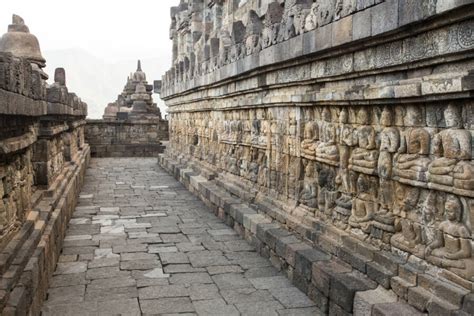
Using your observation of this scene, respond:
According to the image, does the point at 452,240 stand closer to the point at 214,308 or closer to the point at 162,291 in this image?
the point at 214,308

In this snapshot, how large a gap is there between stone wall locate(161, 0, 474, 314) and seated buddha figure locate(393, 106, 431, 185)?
0.01 m

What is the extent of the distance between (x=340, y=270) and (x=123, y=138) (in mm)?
17984

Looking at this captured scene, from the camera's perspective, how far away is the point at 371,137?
15.1ft

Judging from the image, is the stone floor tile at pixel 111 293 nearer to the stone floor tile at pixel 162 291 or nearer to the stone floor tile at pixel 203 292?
the stone floor tile at pixel 162 291

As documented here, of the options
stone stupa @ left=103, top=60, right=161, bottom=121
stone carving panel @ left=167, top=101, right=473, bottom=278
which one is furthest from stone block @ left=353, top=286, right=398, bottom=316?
stone stupa @ left=103, top=60, right=161, bottom=121

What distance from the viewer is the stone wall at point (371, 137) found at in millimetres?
3553

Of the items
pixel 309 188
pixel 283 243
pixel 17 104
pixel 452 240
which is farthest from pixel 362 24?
pixel 17 104

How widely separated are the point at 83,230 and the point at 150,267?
2.30 m

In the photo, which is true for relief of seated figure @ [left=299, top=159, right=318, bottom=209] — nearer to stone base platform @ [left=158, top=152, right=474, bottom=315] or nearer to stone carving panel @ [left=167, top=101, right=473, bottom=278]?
stone carving panel @ [left=167, top=101, right=473, bottom=278]

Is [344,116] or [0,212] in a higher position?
[344,116]

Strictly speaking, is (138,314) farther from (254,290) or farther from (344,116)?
(344,116)

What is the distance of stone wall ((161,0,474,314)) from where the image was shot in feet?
11.7

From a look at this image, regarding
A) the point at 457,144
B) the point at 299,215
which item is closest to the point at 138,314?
the point at 299,215

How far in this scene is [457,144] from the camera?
3.54 metres
